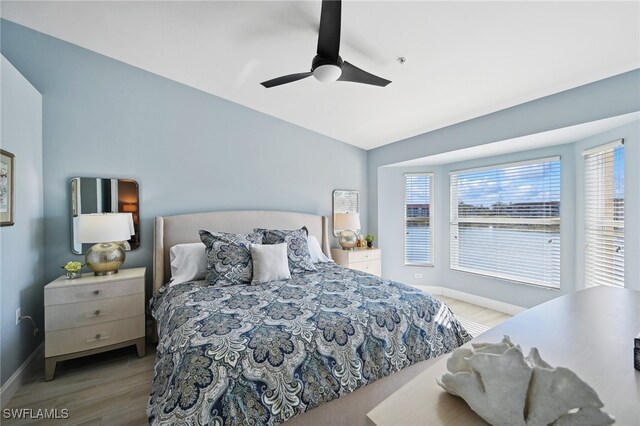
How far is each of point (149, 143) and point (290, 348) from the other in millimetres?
2749

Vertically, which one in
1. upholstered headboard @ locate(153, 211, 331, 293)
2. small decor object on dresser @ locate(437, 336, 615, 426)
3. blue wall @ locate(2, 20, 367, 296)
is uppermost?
blue wall @ locate(2, 20, 367, 296)

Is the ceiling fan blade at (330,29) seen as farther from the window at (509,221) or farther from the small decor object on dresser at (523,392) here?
the window at (509,221)

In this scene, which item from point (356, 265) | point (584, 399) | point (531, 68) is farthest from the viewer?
point (356, 265)

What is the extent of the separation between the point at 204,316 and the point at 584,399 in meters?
1.69

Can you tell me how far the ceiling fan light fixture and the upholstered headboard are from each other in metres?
2.02

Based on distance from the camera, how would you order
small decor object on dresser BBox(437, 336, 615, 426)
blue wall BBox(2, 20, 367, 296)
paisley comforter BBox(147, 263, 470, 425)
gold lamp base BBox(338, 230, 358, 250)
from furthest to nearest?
gold lamp base BBox(338, 230, 358, 250)
blue wall BBox(2, 20, 367, 296)
paisley comforter BBox(147, 263, 470, 425)
small decor object on dresser BBox(437, 336, 615, 426)

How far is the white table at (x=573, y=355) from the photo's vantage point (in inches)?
29.1


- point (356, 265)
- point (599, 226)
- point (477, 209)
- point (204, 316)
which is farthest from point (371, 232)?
point (204, 316)

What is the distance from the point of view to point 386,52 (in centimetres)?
238

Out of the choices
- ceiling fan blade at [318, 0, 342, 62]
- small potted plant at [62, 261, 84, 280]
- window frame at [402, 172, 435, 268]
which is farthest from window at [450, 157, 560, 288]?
small potted plant at [62, 261, 84, 280]

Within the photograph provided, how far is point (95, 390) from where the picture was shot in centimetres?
212

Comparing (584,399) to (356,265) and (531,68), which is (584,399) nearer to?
(531,68)

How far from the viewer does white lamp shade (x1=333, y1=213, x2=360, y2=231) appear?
166 inches

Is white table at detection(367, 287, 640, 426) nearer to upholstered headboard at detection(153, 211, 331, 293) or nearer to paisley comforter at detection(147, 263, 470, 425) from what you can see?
paisley comforter at detection(147, 263, 470, 425)
